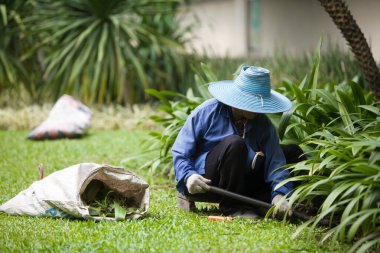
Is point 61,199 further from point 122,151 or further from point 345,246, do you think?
point 122,151

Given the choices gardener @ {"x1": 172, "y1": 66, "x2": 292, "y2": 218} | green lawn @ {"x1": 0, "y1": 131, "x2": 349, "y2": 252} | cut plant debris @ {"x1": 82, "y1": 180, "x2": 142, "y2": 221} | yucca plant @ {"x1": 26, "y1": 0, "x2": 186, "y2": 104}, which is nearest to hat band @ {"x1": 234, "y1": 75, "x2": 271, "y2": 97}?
gardener @ {"x1": 172, "y1": 66, "x2": 292, "y2": 218}

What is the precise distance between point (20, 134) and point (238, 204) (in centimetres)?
603

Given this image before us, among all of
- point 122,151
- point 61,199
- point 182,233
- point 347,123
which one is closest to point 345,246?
point 182,233

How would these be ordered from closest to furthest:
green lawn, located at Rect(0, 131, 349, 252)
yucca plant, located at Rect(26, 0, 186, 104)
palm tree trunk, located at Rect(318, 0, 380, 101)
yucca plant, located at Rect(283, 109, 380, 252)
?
yucca plant, located at Rect(283, 109, 380, 252), green lawn, located at Rect(0, 131, 349, 252), palm tree trunk, located at Rect(318, 0, 380, 101), yucca plant, located at Rect(26, 0, 186, 104)

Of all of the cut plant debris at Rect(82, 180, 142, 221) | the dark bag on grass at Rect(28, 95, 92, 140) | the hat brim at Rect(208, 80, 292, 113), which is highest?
the hat brim at Rect(208, 80, 292, 113)

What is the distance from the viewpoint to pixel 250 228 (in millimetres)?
4574

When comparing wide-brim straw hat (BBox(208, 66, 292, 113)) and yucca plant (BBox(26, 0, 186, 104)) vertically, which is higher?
wide-brim straw hat (BBox(208, 66, 292, 113))

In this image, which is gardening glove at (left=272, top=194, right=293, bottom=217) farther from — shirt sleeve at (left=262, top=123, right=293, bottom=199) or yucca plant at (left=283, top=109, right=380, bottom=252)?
yucca plant at (left=283, top=109, right=380, bottom=252)

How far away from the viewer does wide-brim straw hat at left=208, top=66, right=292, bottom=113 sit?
15.7 ft

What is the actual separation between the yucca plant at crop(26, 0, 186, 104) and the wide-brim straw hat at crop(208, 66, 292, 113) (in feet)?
20.3

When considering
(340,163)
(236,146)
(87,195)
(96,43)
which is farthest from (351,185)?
(96,43)

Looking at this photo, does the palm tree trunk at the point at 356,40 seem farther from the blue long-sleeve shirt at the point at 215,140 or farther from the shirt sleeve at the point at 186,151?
the shirt sleeve at the point at 186,151

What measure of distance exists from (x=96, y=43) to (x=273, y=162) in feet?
23.3

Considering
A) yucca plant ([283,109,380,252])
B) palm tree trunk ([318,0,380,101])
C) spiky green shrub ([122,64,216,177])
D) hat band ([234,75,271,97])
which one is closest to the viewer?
yucca plant ([283,109,380,252])
